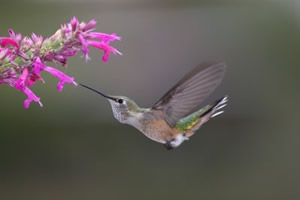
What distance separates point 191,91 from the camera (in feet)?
7.80

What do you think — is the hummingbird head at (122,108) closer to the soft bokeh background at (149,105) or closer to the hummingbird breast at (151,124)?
the hummingbird breast at (151,124)

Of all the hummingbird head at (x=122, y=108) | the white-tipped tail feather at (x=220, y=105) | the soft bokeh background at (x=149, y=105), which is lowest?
the white-tipped tail feather at (x=220, y=105)

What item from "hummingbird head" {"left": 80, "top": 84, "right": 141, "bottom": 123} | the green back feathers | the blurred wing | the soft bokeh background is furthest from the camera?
the soft bokeh background

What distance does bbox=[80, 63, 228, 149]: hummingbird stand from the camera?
2293mm

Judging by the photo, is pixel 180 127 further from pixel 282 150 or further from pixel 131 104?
pixel 282 150

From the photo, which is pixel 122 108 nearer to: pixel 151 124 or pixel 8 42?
pixel 151 124

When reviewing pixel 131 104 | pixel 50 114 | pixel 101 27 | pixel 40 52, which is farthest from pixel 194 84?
pixel 101 27

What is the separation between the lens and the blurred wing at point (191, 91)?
228 cm

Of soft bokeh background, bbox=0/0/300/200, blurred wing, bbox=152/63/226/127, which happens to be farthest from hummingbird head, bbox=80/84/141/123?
soft bokeh background, bbox=0/0/300/200

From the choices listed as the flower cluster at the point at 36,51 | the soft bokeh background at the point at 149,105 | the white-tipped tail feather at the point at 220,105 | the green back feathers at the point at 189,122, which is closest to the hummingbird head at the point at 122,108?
the green back feathers at the point at 189,122

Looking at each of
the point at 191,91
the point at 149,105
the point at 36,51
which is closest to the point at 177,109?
the point at 191,91

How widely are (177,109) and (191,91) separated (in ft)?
0.47

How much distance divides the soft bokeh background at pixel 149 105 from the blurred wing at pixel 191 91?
10.7 ft

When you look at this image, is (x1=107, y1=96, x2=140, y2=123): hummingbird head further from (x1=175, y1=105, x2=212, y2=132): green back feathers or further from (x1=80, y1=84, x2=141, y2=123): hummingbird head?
(x1=175, y1=105, x2=212, y2=132): green back feathers
